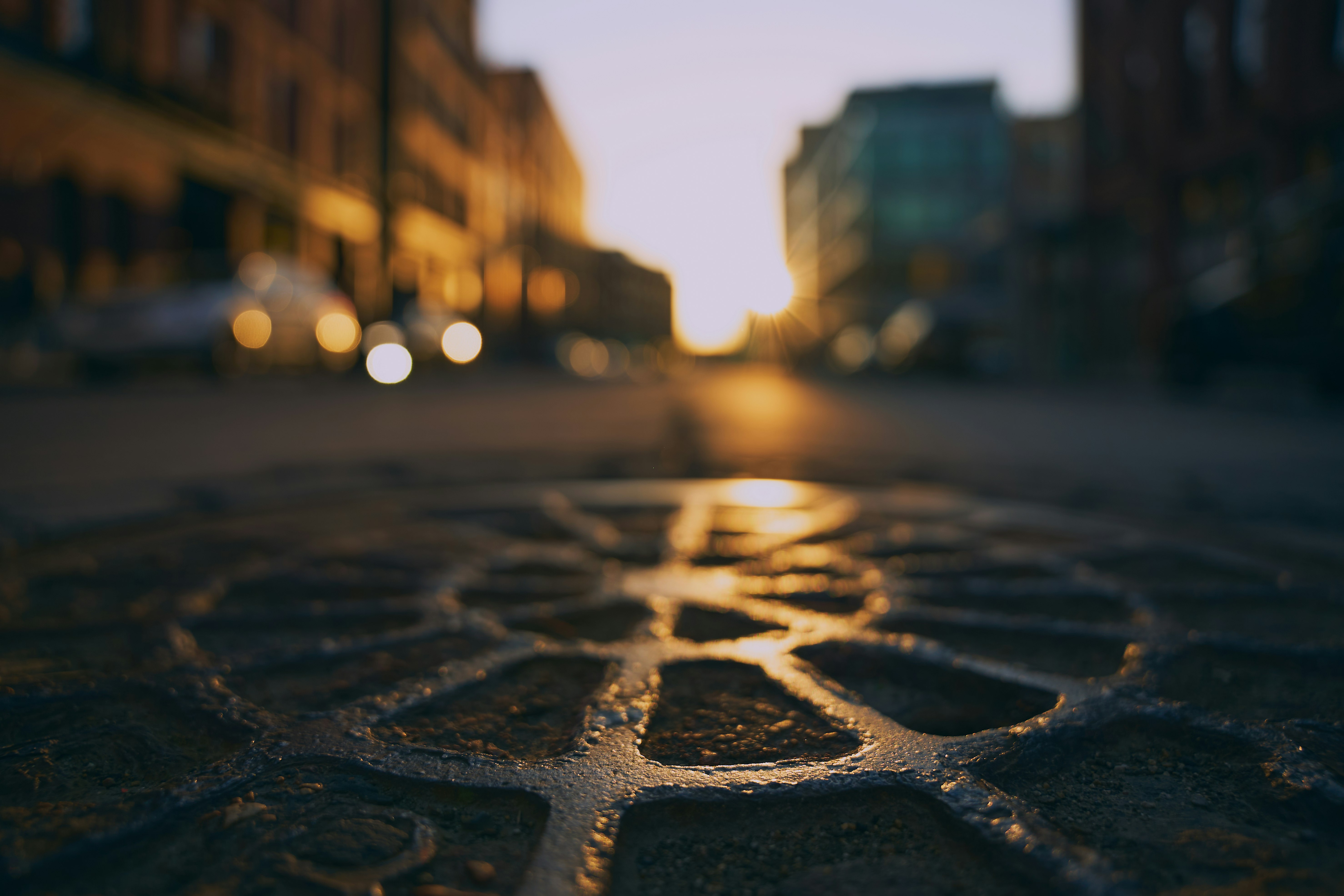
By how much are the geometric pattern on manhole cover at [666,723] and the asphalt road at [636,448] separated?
100 centimetres

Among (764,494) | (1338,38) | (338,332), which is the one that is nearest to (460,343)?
(338,332)

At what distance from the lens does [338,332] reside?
12.3 metres

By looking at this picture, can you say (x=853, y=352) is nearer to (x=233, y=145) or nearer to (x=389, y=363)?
(x=389, y=363)

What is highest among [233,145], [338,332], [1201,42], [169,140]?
[1201,42]

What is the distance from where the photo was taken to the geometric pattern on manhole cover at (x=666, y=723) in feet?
2.66

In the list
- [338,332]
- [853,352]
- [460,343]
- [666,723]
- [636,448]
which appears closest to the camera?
[666,723]

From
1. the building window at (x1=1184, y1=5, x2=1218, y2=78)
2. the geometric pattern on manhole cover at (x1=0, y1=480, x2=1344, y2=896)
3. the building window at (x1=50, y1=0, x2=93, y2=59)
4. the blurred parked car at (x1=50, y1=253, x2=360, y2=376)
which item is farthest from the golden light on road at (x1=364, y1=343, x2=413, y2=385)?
the building window at (x1=1184, y1=5, x2=1218, y2=78)

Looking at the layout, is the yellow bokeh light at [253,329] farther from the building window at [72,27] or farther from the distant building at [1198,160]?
the distant building at [1198,160]

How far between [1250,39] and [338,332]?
54.3 feet

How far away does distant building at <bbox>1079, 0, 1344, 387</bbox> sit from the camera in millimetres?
8617

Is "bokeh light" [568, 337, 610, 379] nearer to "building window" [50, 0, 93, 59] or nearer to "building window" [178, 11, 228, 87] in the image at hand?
"building window" [178, 11, 228, 87]

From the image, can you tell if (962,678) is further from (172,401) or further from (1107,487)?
(172,401)

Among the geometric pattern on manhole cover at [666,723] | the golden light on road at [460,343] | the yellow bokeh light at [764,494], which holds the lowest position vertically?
the geometric pattern on manhole cover at [666,723]

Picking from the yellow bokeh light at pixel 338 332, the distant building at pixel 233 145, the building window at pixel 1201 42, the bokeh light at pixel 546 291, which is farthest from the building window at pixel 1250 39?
the bokeh light at pixel 546 291
